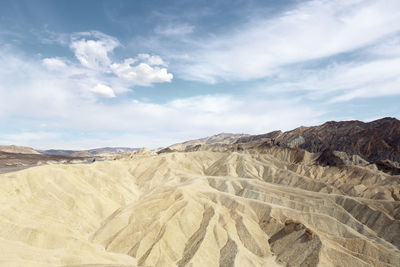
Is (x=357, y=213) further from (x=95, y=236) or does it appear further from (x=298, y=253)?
(x=95, y=236)

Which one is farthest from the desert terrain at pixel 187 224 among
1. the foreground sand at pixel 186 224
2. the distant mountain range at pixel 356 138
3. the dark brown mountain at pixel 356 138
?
the dark brown mountain at pixel 356 138

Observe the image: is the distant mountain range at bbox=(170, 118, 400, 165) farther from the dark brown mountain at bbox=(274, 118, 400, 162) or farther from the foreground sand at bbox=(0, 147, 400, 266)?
the foreground sand at bbox=(0, 147, 400, 266)

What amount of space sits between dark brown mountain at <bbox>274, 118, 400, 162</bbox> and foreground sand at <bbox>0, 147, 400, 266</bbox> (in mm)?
53935

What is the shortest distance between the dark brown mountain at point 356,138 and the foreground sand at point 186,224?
5393cm

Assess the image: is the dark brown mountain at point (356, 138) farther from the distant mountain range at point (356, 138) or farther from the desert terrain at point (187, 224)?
the desert terrain at point (187, 224)

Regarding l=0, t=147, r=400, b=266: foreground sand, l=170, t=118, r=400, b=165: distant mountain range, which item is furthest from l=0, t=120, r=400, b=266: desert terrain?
l=170, t=118, r=400, b=165: distant mountain range

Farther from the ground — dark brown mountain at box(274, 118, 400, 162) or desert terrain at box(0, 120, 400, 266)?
dark brown mountain at box(274, 118, 400, 162)

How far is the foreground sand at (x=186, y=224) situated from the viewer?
3853 centimetres

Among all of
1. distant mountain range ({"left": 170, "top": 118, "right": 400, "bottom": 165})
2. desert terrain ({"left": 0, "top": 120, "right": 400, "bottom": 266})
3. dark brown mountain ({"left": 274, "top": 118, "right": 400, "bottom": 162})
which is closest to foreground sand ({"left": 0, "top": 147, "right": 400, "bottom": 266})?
desert terrain ({"left": 0, "top": 120, "right": 400, "bottom": 266})

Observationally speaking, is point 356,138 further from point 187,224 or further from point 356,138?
point 187,224

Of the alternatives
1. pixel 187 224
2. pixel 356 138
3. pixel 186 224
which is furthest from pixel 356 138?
pixel 186 224

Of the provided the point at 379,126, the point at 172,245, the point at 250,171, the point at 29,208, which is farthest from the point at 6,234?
the point at 379,126

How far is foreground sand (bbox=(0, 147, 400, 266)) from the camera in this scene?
126 ft

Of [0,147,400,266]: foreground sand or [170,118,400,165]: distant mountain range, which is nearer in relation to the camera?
[0,147,400,266]: foreground sand
